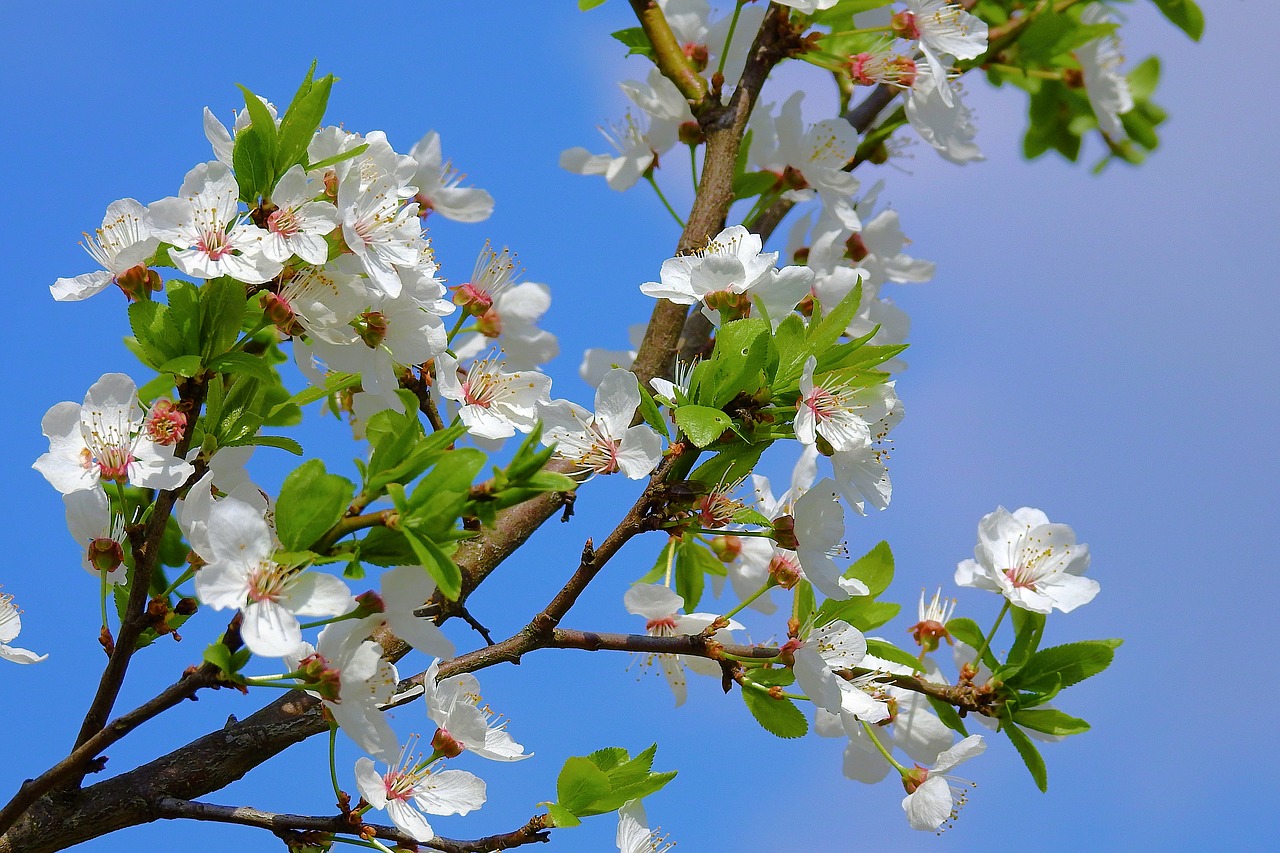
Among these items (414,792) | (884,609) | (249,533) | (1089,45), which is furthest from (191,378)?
(1089,45)

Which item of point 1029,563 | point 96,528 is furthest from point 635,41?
point 96,528

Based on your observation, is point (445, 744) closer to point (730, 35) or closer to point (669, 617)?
point (669, 617)

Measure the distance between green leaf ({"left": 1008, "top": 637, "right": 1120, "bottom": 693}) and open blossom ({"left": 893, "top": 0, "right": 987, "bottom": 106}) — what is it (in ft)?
3.76

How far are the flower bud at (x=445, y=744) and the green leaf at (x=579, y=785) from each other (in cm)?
16

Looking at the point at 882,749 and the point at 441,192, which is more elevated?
the point at 441,192

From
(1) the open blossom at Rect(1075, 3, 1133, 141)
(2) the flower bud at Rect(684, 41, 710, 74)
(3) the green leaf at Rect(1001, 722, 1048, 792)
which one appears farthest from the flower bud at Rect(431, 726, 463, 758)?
(1) the open blossom at Rect(1075, 3, 1133, 141)

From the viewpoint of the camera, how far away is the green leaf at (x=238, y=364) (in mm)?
1651

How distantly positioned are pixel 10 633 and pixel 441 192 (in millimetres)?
1161

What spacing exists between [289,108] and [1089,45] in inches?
97.3

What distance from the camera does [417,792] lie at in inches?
67.5

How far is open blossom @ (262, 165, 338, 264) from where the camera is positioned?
162 centimetres

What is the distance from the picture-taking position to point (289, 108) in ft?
5.50

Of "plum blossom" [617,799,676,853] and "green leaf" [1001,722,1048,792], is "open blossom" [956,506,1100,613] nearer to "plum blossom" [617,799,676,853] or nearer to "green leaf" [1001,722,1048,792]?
"green leaf" [1001,722,1048,792]

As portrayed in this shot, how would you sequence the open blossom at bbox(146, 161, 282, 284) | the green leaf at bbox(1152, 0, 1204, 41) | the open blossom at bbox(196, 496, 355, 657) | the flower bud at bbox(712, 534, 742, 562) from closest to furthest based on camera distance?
the open blossom at bbox(196, 496, 355, 657) < the open blossom at bbox(146, 161, 282, 284) < the flower bud at bbox(712, 534, 742, 562) < the green leaf at bbox(1152, 0, 1204, 41)
